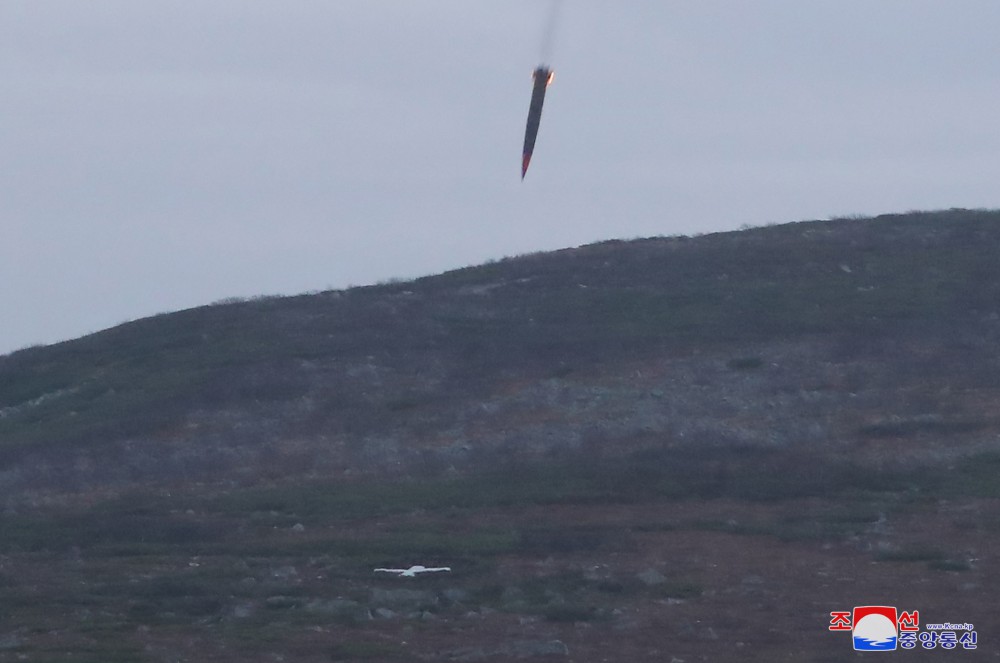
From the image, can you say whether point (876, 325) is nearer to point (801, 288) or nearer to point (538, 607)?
point (801, 288)

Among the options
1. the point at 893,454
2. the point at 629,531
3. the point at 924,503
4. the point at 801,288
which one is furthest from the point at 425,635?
the point at 801,288

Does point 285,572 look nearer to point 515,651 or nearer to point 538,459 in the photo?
point 515,651

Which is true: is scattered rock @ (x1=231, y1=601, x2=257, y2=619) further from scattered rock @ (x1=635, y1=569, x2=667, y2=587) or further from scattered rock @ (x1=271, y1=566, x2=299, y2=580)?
scattered rock @ (x1=635, y1=569, x2=667, y2=587)

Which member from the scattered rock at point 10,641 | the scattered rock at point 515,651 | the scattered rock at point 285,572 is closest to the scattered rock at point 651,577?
the scattered rock at point 515,651

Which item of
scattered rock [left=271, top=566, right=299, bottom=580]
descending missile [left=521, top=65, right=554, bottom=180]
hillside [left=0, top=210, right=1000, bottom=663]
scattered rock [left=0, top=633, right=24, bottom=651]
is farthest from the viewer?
scattered rock [left=271, top=566, right=299, bottom=580]

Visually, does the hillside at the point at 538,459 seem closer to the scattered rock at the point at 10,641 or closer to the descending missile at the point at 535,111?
the scattered rock at the point at 10,641

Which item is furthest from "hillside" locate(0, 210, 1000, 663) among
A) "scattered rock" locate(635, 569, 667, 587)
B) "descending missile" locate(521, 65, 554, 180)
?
"descending missile" locate(521, 65, 554, 180)

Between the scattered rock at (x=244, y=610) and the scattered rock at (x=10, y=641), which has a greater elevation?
the scattered rock at (x=244, y=610)

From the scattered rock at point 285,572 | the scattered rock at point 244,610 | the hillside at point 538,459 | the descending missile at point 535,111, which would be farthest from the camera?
the scattered rock at point 285,572
